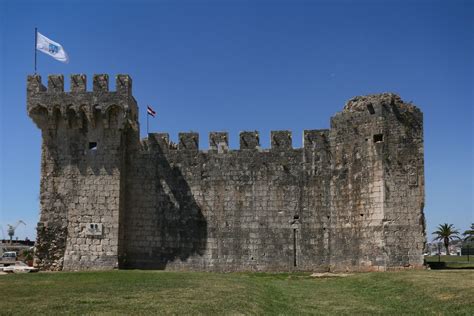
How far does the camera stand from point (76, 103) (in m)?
26.4

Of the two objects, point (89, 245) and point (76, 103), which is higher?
point (76, 103)

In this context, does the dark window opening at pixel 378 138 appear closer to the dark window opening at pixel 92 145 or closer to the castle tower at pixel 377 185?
the castle tower at pixel 377 185

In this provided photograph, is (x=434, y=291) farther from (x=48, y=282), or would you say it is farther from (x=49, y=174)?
(x=49, y=174)

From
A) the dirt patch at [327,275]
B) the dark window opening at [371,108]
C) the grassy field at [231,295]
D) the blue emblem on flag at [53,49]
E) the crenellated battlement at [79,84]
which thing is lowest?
the dirt patch at [327,275]

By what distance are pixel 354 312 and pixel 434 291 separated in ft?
9.82

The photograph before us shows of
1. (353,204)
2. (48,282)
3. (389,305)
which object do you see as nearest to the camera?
(389,305)

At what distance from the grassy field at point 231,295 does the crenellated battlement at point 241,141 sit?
7.61 meters

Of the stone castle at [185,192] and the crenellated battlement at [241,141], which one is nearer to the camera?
the stone castle at [185,192]

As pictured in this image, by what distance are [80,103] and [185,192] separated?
657cm

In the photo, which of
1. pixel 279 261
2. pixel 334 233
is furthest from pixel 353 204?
pixel 279 261

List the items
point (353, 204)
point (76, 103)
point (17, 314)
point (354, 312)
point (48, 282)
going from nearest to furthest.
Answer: point (17, 314) → point (354, 312) → point (48, 282) → point (353, 204) → point (76, 103)

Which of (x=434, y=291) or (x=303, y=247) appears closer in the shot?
(x=434, y=291)

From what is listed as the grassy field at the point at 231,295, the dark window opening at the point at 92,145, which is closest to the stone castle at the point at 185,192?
the dark window opening at the point at 92,145

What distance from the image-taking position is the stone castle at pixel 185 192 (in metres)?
25.4
